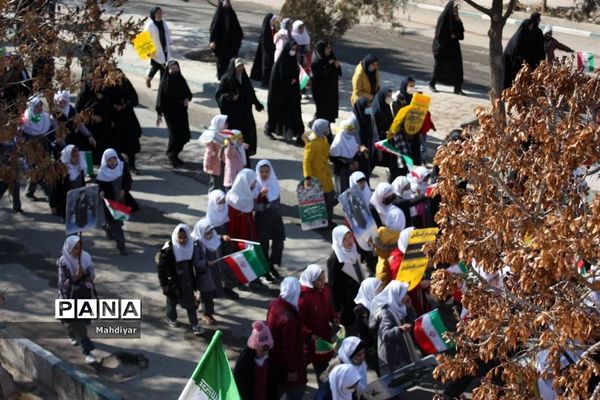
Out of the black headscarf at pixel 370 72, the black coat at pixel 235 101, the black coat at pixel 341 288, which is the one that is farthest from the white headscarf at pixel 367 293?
the black headscarf at pixel 370 72

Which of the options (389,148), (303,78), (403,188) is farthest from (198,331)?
(303,78)

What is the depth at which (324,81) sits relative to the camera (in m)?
17.5

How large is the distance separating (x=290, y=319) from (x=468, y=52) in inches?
559

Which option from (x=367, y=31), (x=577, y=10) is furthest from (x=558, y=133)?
(x=577, y=10)

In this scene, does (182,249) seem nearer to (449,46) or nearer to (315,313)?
(315,313)

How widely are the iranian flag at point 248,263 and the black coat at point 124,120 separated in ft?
15.0

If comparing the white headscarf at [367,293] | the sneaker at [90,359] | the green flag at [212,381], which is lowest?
the sneaker at [90,359]

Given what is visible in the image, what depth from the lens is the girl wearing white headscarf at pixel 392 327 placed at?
33.4 feet

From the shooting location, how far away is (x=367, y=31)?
24.9 m

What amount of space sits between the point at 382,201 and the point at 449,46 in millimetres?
7688

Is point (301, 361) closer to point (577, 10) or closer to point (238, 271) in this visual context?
point (238, 271)

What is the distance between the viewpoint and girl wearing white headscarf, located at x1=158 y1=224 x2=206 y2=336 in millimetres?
11211

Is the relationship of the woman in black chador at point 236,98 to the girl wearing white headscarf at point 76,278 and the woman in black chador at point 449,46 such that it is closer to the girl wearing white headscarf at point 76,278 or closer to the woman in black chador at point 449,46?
the woman in black chador at point 449,46

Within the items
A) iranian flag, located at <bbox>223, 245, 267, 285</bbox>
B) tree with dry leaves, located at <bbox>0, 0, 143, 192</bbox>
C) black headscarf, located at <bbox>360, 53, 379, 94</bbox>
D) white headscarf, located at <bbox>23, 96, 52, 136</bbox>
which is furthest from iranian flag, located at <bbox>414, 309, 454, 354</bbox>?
black headscarf, located at <bbox>360, 53, 379, 94</bbox>
